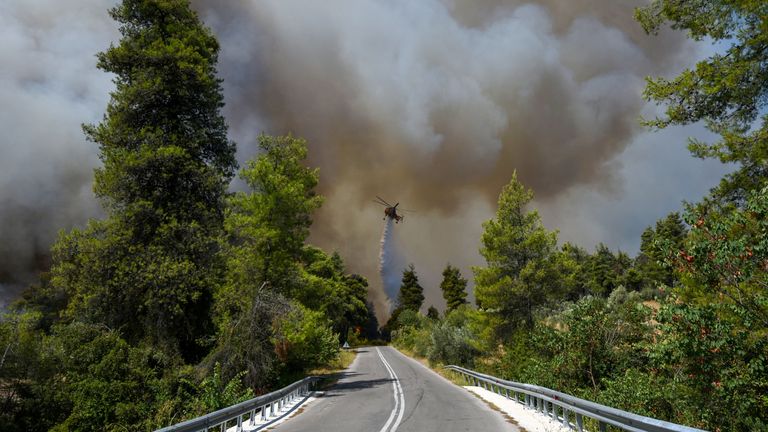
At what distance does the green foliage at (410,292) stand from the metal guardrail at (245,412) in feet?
309

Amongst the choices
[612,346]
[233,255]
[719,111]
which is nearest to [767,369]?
[719,111]

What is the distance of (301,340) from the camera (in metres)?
24.6

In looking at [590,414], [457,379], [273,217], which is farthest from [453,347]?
[590,414]

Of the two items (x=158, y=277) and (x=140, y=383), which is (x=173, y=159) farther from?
(x=140, y=383)

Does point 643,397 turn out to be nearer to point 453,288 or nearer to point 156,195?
point 156,195

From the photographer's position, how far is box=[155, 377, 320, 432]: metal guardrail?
25.4ft

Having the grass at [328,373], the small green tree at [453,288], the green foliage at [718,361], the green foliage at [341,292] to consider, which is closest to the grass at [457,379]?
the green foliage at [718,361]

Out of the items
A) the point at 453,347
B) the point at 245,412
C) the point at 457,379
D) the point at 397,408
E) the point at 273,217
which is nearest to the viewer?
the point at 245,412

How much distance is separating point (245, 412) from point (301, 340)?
13.8 metres

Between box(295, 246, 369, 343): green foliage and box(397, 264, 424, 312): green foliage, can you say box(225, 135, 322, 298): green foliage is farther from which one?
box(397, 264, 424, 312): green foliage

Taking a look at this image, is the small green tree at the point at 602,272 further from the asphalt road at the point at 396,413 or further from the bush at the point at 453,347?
the asphalt road at the point at 396,413

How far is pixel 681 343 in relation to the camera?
7.99 metres

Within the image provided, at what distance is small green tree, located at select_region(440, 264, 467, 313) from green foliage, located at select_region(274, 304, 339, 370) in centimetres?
6734

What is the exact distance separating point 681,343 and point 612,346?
902 centimetres
